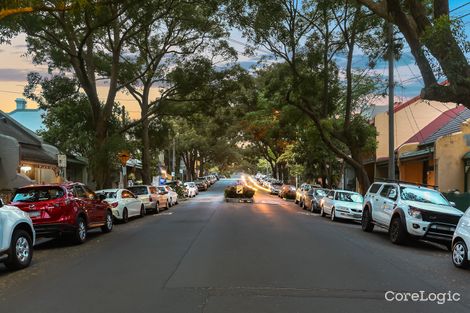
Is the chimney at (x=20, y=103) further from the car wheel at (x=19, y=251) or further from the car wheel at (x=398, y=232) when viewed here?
the car wheel at (x=398, y=232)

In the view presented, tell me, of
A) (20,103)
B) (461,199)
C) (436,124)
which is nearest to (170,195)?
(436,124)

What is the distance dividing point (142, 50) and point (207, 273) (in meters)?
25.1

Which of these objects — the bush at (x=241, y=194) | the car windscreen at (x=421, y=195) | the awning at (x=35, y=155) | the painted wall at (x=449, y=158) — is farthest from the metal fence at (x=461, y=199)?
the awning at (x=35, y=155)

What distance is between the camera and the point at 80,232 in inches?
579

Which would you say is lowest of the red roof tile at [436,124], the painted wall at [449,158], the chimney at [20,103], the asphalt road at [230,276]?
the asphalt road at [230,276]

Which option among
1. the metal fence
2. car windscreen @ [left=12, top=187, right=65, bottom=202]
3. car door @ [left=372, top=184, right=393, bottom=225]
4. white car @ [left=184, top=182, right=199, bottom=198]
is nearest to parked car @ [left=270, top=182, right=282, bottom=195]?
white car @ [left=184, top=182, right=199, bottom=198]

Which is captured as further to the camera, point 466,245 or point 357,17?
point 357,17

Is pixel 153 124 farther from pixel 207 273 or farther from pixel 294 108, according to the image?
pixel 207 273

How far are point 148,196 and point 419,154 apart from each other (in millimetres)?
14629

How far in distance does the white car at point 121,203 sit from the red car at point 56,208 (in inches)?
211

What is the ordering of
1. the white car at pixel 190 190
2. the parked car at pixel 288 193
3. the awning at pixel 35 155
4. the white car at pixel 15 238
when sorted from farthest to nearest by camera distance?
1. the white car at pixel 190 190
2. the parked car at pixel 288 193
3. the awning at pixel 35 155
4. the white car at pixel 15 238

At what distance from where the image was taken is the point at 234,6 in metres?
23.9

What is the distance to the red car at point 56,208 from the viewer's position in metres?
14.0

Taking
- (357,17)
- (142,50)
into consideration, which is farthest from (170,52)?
(357,17)
